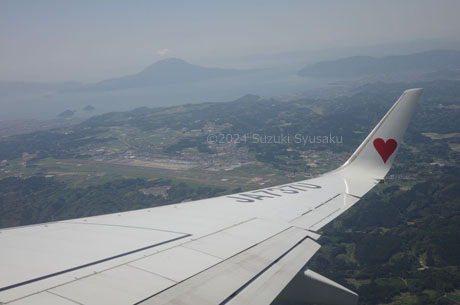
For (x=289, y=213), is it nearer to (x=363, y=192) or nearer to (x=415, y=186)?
(x=363, y=192)

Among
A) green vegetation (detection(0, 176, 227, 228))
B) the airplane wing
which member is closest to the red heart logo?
the airplane wing

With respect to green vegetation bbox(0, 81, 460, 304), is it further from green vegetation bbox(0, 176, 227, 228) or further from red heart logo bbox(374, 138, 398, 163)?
red heart logo bbox(374, 138, 398, 163)

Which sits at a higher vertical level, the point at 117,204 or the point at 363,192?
the point at 363,192

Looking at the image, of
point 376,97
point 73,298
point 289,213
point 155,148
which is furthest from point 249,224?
point 376,97

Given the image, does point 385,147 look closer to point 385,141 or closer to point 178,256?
point 385,141

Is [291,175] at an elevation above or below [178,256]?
below

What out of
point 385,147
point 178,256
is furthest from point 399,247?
point 178,256
